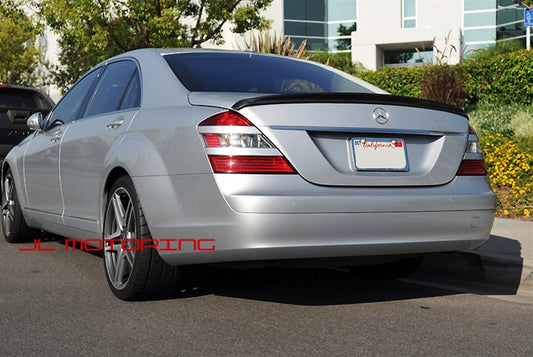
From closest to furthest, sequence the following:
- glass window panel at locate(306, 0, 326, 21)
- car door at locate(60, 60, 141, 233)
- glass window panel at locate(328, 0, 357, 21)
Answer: car door at locate(60, 60, 141, 233), glass window panel at locate(306, 0, 326, 21), glass window panel at locate(328, 0, 357, 21)

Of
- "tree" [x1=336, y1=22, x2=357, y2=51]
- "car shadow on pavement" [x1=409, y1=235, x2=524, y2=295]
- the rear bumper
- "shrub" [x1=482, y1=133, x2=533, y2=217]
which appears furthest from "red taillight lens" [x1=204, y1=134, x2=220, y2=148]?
"tree" [x1=336, y1=22, x2=357, y2=51]

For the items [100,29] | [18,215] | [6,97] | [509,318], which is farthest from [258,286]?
[100,29]

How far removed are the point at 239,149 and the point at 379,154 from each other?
30.8 inches

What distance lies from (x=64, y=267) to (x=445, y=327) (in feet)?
10.3

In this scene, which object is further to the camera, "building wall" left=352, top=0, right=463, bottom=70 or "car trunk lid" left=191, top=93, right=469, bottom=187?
"building wall" left=352, top=0, right=463, bottom=70

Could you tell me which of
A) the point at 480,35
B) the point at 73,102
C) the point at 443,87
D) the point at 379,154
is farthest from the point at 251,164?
the point at 480,35

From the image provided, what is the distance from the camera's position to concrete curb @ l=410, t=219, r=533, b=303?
5.57 metres

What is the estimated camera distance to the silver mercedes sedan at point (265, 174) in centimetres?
416

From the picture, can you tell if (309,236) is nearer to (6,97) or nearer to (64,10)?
(6,97)

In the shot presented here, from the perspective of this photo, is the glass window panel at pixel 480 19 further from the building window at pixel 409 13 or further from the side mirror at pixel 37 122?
the side mirror at pixel 37 122

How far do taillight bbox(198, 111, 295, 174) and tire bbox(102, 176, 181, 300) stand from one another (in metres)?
0.72

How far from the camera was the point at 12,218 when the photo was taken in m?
7.60

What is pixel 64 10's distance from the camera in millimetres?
17578

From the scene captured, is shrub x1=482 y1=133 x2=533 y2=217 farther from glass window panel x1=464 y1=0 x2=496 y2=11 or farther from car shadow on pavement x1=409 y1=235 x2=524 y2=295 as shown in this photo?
glass window panel x1=464 y1=0 x2=496 y2=11
